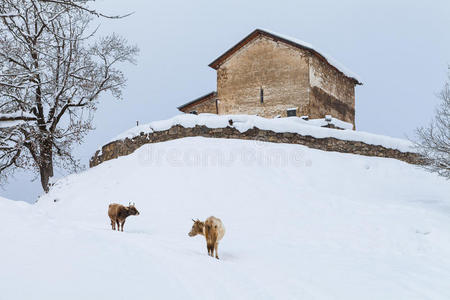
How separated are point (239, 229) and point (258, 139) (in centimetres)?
607

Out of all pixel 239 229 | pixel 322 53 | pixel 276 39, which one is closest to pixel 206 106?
pixel 276 39

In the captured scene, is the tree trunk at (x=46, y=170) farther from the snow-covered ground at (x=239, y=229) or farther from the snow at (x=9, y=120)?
the snow at (x=9, y=120)

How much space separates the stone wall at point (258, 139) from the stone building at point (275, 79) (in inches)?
227

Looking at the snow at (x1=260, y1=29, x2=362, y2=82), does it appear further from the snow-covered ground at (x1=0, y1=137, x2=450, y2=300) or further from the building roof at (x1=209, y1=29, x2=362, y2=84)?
the snow-covered ground at (x1=0, y1=137, x2=450, y2=300)

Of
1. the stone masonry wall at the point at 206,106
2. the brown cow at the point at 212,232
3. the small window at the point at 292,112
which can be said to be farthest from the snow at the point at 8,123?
the stone masonry wall at the point at 206,106

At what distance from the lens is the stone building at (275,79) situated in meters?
22.9

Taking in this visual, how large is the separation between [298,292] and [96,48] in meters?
17.9

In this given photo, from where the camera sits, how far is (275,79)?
23.6 metres

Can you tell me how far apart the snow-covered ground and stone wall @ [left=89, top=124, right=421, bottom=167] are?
1.27 feet

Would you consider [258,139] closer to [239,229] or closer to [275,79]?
[239,229]

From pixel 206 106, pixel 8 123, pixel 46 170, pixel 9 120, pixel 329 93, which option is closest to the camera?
pixel 8 123

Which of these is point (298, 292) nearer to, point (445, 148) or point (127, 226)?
point (127, 226)

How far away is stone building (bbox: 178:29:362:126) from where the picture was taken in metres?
22.9

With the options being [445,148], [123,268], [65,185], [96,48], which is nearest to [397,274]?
[123,268]
